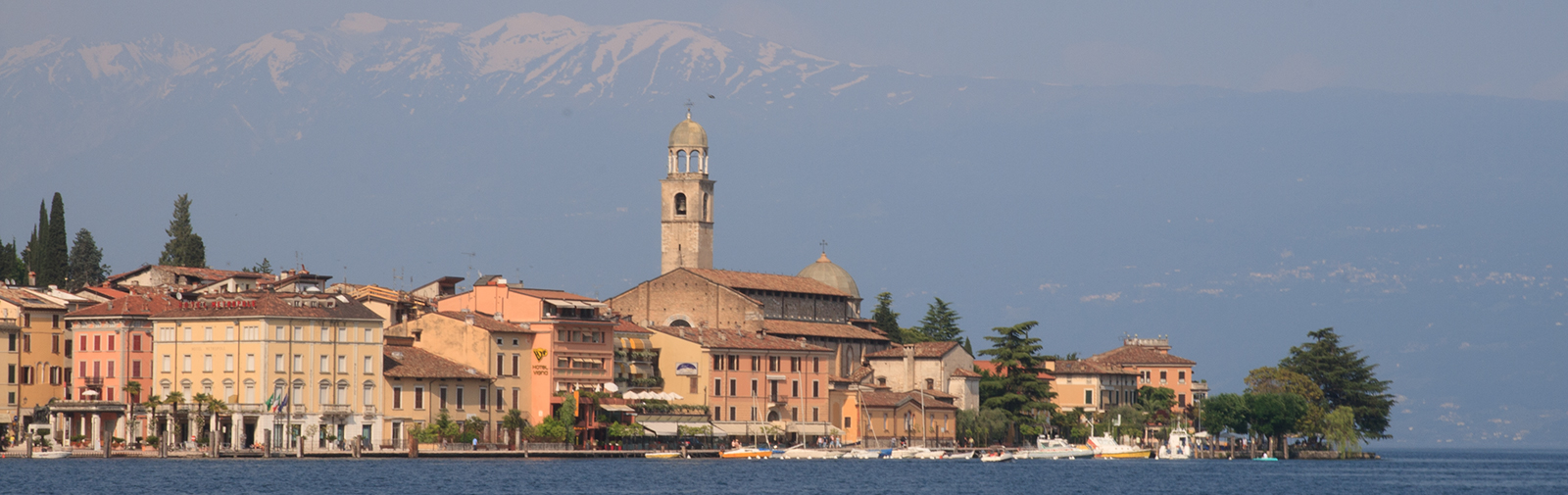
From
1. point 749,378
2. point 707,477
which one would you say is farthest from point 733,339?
point 707,477

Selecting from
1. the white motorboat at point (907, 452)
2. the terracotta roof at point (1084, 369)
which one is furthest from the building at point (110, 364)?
the terracotta roof at point (1084, 369)

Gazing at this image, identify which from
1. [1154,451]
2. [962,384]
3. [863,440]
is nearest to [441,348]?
[863,440]

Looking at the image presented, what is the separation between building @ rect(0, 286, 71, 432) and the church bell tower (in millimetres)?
39815

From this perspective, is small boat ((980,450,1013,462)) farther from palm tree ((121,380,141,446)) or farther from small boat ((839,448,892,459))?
palm tree ((121,380,141,446))

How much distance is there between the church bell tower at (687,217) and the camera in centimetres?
12419

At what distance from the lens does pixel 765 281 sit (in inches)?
4653

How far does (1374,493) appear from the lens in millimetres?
80312

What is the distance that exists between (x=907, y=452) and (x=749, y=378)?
27.7ft

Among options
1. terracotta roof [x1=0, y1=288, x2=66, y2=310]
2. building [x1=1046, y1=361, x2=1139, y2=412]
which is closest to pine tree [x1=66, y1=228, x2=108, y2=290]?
terracotta roof [x1=0, y1=288, x2=66, y2=310]

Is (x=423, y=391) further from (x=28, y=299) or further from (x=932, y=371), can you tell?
(x=932, y=371)

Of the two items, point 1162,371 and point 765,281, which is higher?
point 765,281

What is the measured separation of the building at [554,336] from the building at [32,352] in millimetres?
14712

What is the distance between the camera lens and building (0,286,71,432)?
8931 centimetres

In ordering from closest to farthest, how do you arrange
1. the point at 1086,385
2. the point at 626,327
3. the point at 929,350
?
the point at 626,327, the point at 929,350, the point at 1086,385
